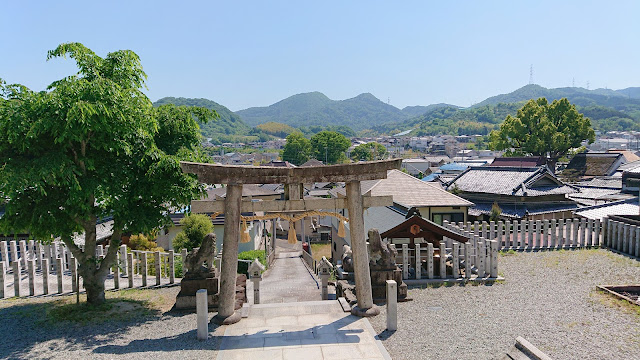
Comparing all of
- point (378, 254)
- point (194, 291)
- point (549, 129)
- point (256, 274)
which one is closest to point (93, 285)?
point (194, 291)

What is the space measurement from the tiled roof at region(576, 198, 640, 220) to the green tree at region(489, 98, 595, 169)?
3247 cm

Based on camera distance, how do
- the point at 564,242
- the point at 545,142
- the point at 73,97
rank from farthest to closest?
the point at 545,142 < the point at 564,242 < the point at 73,97

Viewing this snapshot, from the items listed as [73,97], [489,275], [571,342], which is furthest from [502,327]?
[73,97]

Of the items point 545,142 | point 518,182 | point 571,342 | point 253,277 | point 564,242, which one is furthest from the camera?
point 545,142

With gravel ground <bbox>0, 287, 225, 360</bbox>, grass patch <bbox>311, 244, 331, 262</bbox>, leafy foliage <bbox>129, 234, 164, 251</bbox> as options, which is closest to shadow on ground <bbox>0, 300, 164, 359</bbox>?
gravel ground <bbox>0, 287, 225, 360</bbox>

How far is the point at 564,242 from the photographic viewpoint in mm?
16516

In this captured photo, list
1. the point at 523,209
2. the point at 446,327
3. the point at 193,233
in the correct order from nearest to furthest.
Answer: the point at 446,327 < the point at 193,233 < the point at 523,209

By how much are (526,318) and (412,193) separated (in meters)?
12.0

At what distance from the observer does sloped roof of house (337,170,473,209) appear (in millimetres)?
19859

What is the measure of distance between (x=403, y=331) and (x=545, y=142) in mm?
53642

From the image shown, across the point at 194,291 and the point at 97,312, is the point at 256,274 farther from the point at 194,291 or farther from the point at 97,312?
the point at 97,312

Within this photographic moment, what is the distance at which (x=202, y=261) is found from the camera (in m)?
10.2

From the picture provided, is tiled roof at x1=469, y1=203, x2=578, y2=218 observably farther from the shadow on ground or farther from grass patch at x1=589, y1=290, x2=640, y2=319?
the shadow on ground

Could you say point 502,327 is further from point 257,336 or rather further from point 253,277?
point 253,277
